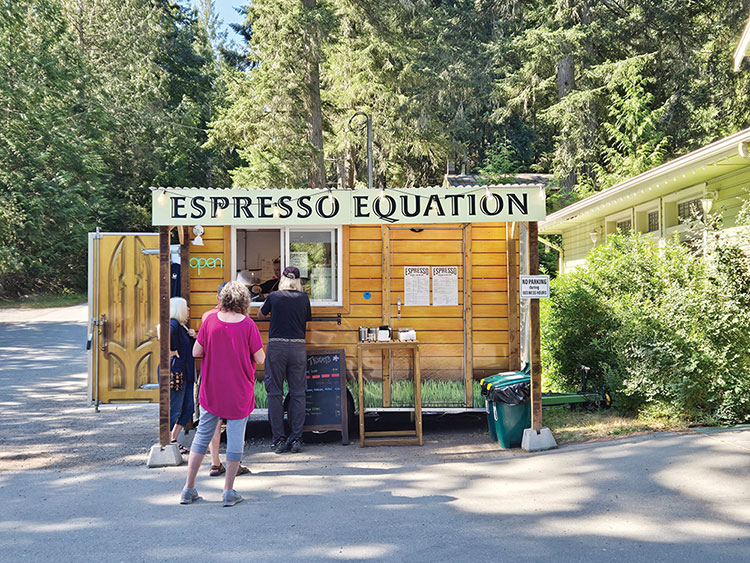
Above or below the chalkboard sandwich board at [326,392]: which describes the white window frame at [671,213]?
above

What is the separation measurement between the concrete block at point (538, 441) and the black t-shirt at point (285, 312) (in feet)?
8.64

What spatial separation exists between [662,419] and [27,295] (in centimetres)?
3175

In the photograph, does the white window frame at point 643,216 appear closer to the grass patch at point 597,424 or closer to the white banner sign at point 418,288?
the grass patch at point 597,424

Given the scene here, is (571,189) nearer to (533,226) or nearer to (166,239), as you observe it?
(533,226)

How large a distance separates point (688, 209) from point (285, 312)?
7.00 m

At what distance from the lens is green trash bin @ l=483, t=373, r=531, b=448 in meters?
7.38

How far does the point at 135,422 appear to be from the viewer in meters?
9.55

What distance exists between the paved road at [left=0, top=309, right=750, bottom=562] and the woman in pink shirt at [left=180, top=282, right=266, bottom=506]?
1.10 ft

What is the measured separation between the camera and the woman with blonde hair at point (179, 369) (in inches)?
284

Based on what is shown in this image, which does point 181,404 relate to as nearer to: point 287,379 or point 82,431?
point 287,379

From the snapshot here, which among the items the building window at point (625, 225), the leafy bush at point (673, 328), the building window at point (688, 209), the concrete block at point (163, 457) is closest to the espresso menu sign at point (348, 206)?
the leafy bush at point (673, 328)

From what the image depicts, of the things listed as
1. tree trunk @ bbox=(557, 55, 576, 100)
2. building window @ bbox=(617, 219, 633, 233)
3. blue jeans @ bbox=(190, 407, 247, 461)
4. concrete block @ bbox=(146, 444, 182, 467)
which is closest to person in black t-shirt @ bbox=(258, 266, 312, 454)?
concrete block @ bbox=(146, 444, 182, 467)

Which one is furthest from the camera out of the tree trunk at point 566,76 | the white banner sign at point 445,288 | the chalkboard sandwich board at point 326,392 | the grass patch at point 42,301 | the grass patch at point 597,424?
the grass patch at point 42,301

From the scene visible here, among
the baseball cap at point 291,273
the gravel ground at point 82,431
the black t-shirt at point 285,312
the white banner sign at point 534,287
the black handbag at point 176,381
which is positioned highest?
the baseball cap at point 291,273
